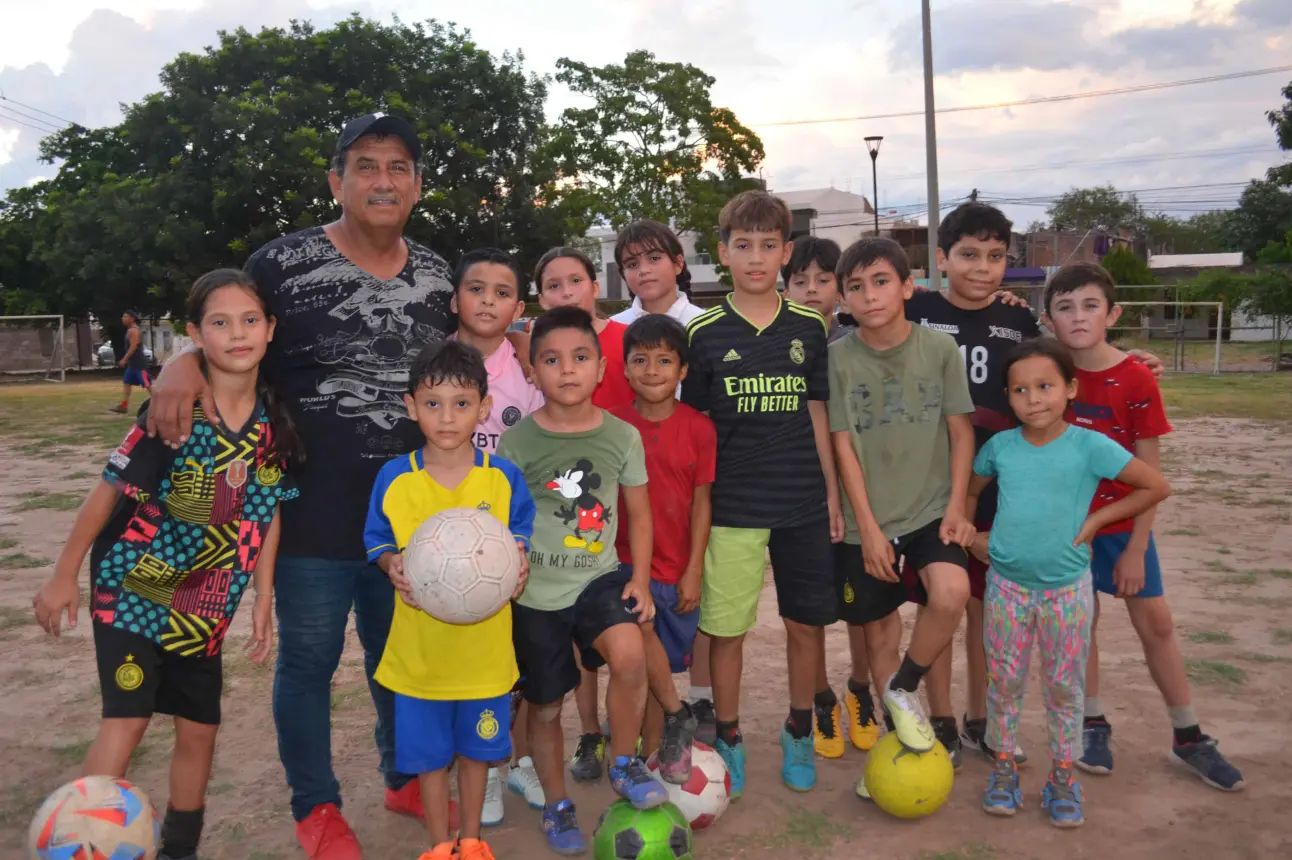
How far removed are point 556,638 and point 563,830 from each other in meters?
0.75

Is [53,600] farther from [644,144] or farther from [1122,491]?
[644,144]

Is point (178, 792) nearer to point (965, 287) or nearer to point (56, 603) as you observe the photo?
point (56, 603)

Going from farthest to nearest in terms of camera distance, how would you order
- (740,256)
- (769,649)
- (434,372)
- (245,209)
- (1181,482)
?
(245,209) < (1181,482) < (769,649) < (740,256) < (434,372)

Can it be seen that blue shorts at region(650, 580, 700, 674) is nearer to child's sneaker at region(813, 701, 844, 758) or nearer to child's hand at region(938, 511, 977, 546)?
child's sneaker at region(813, 701, 844, 758)

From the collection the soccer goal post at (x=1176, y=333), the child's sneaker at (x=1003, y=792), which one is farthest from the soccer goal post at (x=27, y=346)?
the child's sneaker at (x=1003, y=792)

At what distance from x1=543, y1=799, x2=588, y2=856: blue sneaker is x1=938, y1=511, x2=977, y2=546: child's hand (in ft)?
6.28

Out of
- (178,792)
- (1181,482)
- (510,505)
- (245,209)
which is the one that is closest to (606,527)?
(510,505)

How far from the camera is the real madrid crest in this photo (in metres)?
4.20

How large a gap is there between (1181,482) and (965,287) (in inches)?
326

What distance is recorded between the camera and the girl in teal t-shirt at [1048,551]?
12.9 feet

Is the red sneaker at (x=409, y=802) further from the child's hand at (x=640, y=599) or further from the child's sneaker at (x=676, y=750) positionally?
the child's hand at (x=640, y=599)

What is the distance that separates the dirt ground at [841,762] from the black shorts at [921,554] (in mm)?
893

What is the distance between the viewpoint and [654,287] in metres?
4.94

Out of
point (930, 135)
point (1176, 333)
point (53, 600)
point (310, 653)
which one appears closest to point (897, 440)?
point (310, 653)
